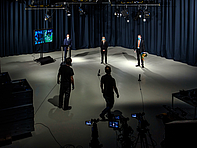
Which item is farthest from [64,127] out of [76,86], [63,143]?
[76,86]

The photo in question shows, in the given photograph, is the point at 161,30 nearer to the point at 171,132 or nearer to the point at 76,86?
the point at 76,86

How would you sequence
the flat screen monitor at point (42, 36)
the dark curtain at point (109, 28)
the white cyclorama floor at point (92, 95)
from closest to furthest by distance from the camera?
the white cyclorama floor at point (92, 95), the dark curtain at point (109, 28), the flat screen monitor at point (42, 36)

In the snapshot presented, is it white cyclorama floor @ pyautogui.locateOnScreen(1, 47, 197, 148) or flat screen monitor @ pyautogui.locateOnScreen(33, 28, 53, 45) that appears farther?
flat screen monitor @ pyautogui.locateOnScreen(33, 28, 53, 45)

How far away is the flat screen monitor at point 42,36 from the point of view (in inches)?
488

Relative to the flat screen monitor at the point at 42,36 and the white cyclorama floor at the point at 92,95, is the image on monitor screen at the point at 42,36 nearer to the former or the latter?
the flat screen monitor at the point at 42,36

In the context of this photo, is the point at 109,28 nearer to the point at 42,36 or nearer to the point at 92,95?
the point at 42,36

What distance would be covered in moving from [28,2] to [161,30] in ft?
27.3

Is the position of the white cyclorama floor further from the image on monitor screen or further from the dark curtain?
the dark curtain

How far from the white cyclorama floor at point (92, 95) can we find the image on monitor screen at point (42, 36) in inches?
46.8

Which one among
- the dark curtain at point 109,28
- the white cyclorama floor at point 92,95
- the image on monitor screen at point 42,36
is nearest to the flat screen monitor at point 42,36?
the image on monitor screen at point 42,36

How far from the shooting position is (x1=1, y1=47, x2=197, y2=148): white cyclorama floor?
206 inches

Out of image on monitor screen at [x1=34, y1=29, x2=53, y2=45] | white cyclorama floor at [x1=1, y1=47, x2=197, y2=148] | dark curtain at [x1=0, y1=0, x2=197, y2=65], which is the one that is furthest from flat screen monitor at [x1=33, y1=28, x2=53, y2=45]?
dark curtain at [x1=0, y1=0, x2=197, y2=65]

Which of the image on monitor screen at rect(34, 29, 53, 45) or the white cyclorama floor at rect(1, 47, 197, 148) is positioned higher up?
the image on monitor screen at rect(34, 29, 53, 45)

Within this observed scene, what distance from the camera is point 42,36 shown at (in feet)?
41.8
